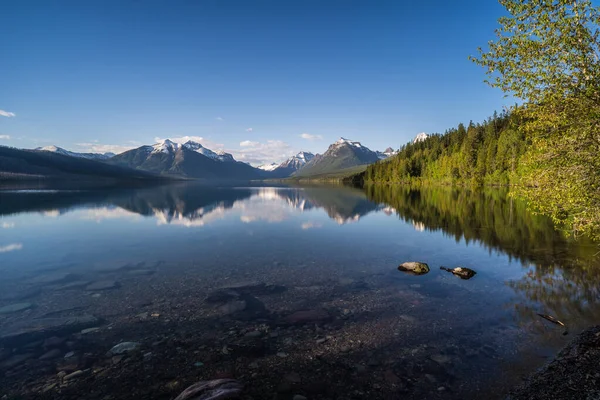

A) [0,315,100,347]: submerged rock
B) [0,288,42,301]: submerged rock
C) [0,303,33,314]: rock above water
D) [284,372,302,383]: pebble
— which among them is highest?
[284,372,302,383]: pebble

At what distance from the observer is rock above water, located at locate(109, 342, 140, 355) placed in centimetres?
1225

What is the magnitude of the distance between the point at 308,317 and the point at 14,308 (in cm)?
1611

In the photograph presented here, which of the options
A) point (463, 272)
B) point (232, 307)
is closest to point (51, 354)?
point (232, 307)

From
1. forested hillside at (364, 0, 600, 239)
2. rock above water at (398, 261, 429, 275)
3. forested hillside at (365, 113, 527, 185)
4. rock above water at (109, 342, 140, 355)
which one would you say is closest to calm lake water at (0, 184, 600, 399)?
rock above water at (109, 342, 140, 355)

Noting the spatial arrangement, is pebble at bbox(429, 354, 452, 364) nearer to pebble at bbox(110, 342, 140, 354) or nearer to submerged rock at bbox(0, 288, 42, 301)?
pebble at bbox(110, 342, 140, 354)

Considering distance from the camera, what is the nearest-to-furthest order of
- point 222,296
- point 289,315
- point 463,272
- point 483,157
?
point 289,315 < point 222,296 < point 463,272 < point 483,157

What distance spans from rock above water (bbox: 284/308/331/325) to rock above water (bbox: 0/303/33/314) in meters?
14.5

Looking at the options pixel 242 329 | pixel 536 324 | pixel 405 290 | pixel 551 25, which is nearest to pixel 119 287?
pixel 242 329

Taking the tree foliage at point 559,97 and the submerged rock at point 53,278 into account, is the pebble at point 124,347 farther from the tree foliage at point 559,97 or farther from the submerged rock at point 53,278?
the tree foliage at point 559,97

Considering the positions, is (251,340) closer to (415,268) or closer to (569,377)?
(569,377)

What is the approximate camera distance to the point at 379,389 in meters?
10.2

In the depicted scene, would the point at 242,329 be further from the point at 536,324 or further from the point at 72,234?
the point at 72,234

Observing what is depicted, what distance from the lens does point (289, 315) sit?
15781 millimetres

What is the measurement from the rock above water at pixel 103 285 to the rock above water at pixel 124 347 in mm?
8681
